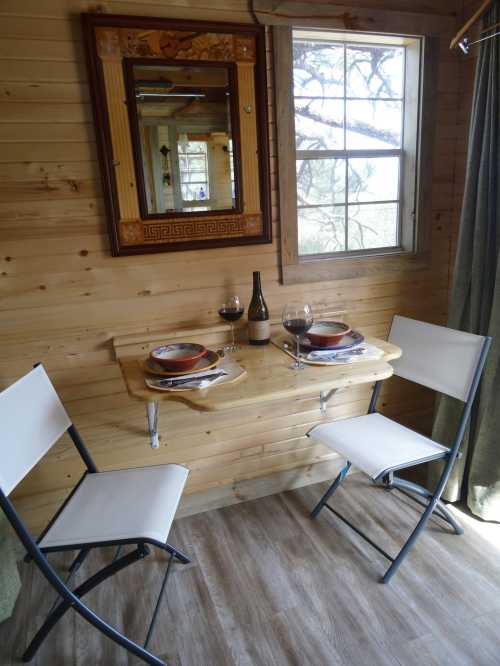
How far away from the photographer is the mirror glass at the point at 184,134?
5.63 ft

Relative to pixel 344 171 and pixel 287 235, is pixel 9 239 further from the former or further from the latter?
pixel 344 171

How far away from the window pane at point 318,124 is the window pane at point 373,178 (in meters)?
0.15

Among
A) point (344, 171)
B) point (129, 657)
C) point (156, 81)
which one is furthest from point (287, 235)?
point (129, 657)

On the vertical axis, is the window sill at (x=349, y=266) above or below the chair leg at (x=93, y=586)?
above

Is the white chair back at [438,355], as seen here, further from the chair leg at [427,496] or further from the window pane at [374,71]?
the window pane at [374,71]

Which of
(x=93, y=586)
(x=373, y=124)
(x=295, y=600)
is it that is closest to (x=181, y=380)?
(x=93, y=586)

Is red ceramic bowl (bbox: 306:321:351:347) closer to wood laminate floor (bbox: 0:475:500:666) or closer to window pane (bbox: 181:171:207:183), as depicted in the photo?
window pane (bbox: 181:171:207:183)

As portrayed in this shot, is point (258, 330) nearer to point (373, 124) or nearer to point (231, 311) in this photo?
point (231, 311)

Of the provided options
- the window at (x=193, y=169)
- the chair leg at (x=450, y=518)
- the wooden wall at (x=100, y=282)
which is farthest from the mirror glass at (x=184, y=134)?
the chair leg at (x=450, y=518)

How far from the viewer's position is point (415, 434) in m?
1.87

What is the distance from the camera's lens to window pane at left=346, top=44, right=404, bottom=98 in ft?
6.77

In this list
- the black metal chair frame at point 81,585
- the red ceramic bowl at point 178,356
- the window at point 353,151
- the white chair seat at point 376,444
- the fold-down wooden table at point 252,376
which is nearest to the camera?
the black metal chair frame at point 81,585

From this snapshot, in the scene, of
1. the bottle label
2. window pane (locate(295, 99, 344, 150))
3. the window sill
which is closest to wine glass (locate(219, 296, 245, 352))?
the bottle label

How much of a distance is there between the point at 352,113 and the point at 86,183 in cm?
126
